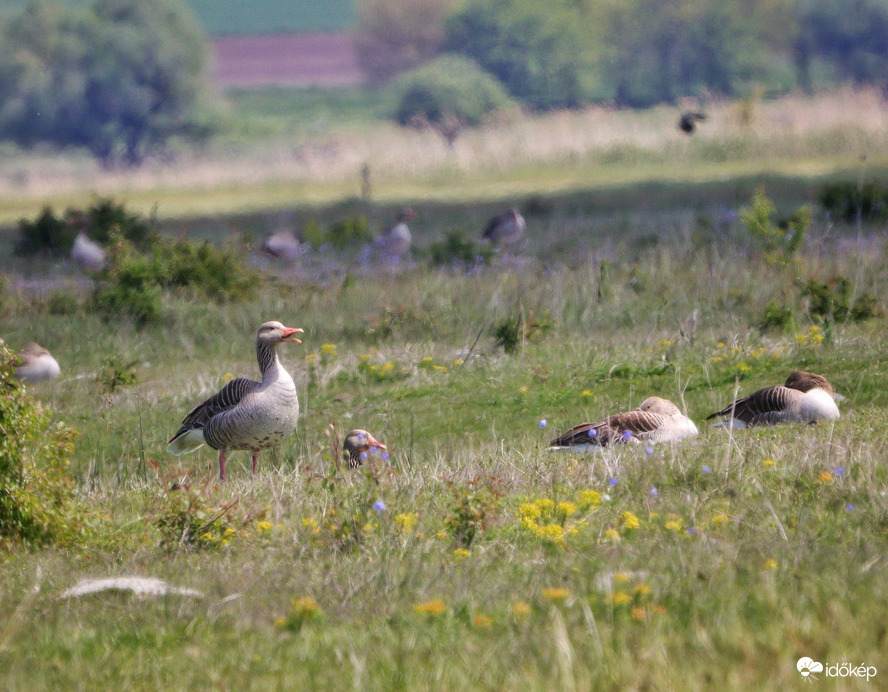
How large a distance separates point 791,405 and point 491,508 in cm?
309

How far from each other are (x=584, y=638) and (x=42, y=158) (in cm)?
9317

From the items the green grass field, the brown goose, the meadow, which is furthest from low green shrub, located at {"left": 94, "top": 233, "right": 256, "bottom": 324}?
the brown goose

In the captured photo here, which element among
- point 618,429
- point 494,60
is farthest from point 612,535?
point 494,60

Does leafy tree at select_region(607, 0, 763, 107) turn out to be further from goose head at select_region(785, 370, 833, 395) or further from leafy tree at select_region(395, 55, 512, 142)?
goose head at select_region(785, 370, 833, 395)

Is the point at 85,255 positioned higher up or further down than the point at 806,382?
further down

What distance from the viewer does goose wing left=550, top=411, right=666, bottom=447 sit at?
25.1 feet

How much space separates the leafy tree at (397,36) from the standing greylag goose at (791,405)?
117087 mm

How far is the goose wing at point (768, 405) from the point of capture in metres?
7.89

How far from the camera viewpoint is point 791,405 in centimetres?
784

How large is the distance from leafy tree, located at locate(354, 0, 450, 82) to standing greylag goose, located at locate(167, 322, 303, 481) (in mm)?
116185

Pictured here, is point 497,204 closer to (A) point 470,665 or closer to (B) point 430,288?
(B) point 430,288

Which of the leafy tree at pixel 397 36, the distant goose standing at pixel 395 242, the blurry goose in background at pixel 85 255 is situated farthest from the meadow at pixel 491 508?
the leafy tree at pixel 397 36

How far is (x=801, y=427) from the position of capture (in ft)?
24.6

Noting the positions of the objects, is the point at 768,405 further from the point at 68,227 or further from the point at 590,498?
the point at 68,227
